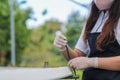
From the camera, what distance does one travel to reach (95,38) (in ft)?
9.29

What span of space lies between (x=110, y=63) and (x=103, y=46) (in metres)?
0.13

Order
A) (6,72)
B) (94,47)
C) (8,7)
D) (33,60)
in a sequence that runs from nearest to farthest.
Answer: (6,72), (94,47), (8,7), (33,60)

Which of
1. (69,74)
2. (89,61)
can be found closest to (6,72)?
(69,74)

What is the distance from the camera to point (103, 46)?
2.78 m

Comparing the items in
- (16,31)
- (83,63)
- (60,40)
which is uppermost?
(60,40)

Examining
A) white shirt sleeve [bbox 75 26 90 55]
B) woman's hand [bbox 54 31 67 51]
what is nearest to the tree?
white shirt sleeve [bbox 75 26 90 55]

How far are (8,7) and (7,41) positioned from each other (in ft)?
11.2

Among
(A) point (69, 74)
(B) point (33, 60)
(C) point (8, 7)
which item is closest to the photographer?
(A) point (69, 74)

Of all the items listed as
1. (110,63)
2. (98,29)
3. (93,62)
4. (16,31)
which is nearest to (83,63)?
(93,62)

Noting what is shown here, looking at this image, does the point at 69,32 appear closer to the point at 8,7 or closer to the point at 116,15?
the point at 8,7

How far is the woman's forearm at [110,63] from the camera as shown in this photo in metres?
2.70

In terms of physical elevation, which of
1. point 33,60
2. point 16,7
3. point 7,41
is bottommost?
point 33,60

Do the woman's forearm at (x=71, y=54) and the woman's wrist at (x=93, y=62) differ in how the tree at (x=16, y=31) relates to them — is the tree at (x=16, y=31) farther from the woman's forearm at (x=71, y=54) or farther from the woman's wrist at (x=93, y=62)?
the woman's wrist at (x=93, y=62)

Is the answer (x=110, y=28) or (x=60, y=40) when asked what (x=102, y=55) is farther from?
(x=60, y=40)
